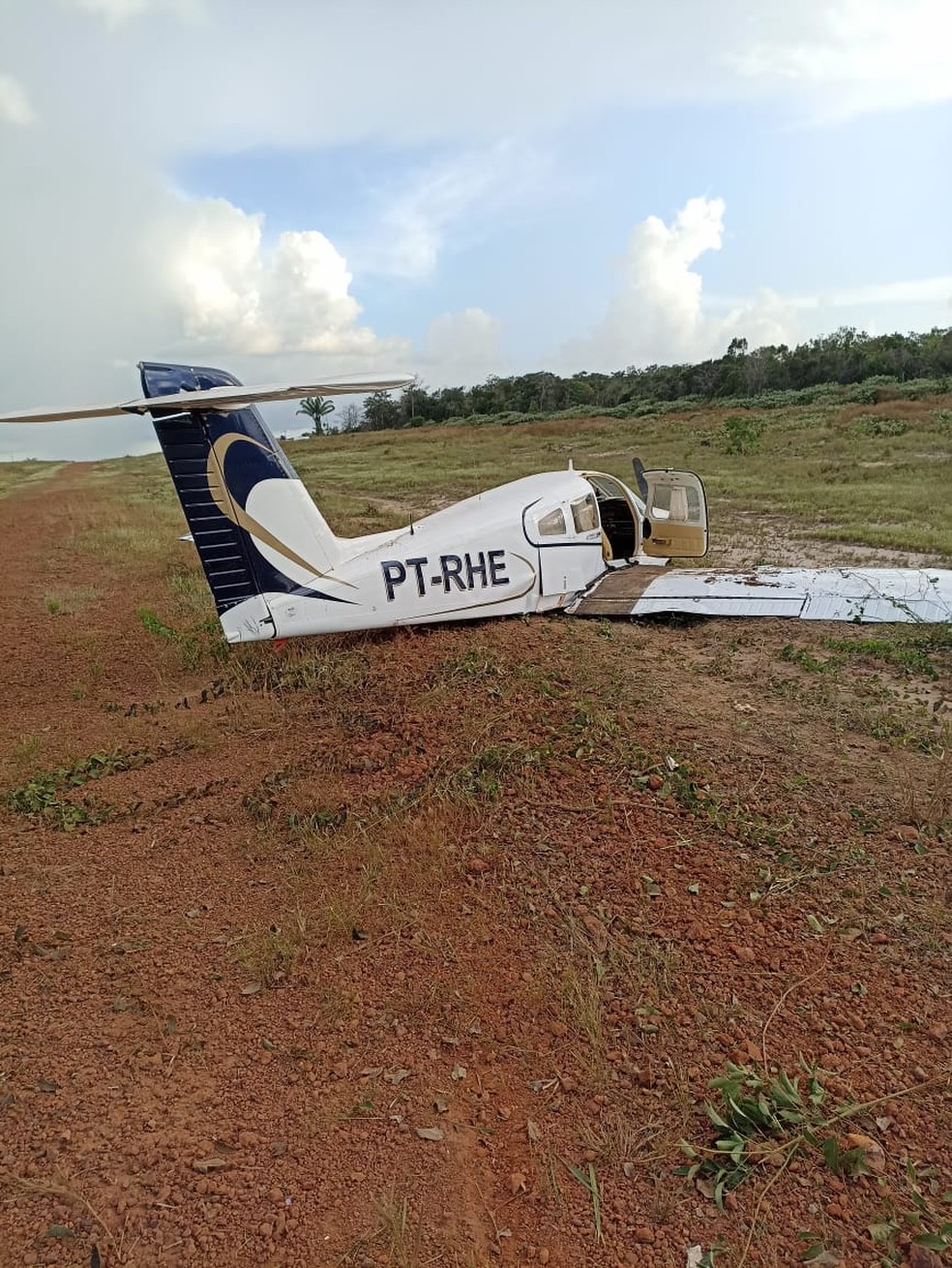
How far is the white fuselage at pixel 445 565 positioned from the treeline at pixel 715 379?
163 ft

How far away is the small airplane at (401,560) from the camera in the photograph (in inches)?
277

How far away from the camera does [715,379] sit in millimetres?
64375

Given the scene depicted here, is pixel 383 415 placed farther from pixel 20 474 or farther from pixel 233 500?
pixel 233 500

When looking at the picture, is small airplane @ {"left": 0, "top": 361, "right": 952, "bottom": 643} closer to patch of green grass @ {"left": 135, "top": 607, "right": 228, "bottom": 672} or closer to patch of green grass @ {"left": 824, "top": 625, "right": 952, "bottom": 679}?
patch of green grass @ {"left": 824, "top": 625, "right": 952, "bottom": 679}

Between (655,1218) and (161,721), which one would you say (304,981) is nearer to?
(655,1218)

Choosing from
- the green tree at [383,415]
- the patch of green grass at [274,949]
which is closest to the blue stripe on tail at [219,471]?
the patch of green grass at [274,949]

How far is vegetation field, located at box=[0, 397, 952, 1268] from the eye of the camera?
2.62 m

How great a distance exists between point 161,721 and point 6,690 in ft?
7.94

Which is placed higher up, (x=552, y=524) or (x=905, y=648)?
(x=552, y=524)

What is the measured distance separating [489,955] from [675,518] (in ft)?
26.7

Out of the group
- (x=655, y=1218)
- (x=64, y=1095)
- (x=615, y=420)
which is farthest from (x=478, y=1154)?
(x=615, y=420)

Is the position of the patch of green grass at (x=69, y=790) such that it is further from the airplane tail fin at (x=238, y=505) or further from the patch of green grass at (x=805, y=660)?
the patch of green grass at (x=805, y=660)

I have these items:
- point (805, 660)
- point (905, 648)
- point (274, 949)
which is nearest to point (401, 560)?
point (805, 660)

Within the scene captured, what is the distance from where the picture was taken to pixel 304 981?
3.76 meters
